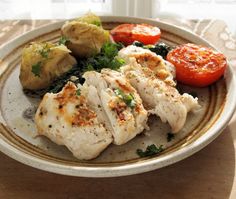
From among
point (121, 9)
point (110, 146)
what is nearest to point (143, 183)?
point (110, 146)

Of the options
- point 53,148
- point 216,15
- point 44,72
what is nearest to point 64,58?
point 44,72

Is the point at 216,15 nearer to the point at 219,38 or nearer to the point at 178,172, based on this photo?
the point at 219,38

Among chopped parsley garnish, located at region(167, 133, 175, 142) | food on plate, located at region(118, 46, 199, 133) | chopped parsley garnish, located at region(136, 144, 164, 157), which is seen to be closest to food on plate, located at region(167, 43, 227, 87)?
food on plate, located at region(118, 46, 199, 133)

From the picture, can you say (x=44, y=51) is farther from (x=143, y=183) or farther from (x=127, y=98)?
(x=143, y=183)

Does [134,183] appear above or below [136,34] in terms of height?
below

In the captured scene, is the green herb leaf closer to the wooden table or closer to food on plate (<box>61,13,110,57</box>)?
food on plate (<box>61,13,110,57</box>)

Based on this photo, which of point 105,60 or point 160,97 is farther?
point 105,60

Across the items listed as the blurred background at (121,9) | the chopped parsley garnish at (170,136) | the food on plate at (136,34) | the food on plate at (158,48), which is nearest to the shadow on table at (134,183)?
the chopped parsley garnish at (170,136)
